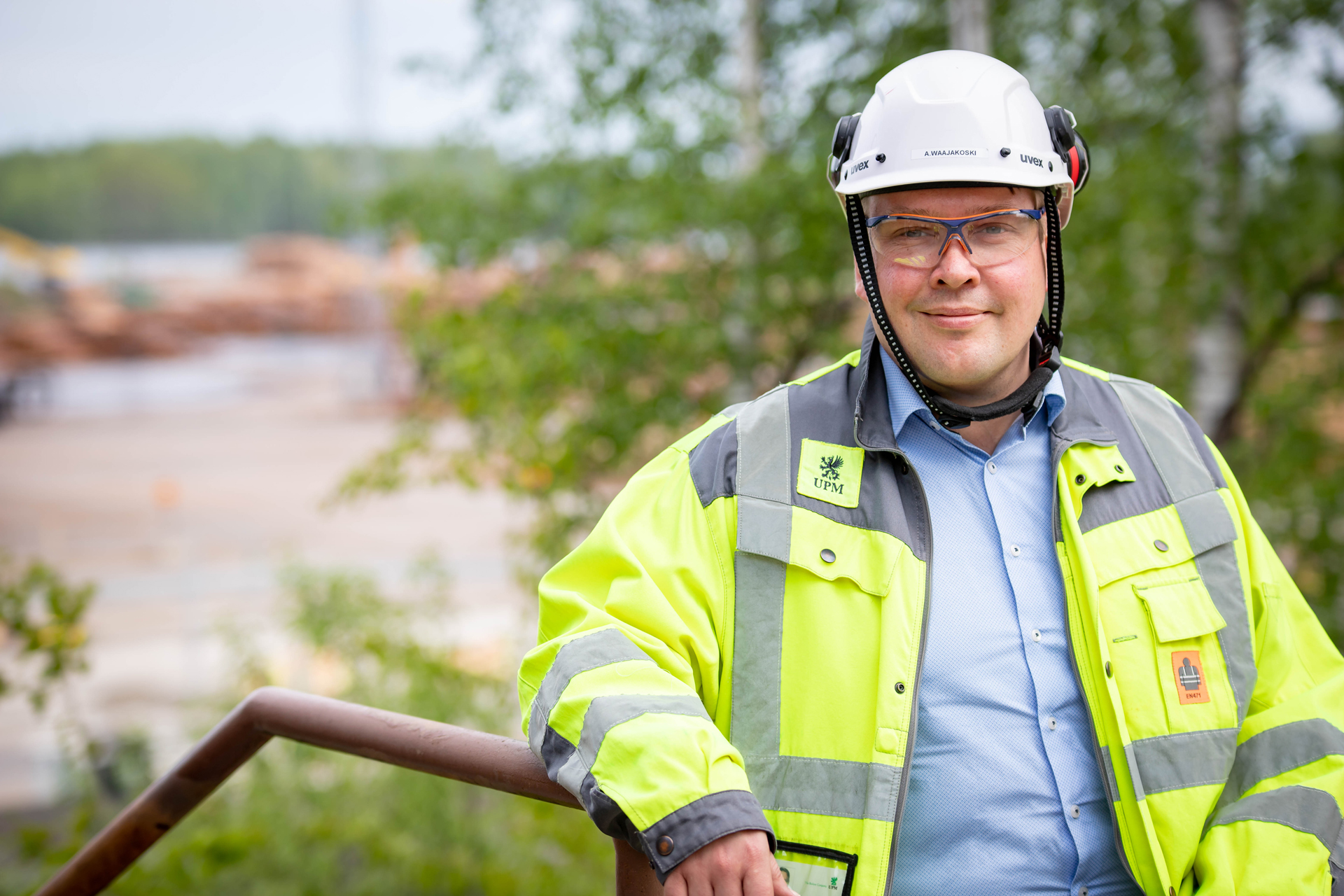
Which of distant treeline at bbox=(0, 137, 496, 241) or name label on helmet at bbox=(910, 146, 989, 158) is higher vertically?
distant treeline at bbox=(0, 137, 496, 241)

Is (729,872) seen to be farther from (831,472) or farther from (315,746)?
(315,746)

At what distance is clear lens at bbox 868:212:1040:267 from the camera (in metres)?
1.64

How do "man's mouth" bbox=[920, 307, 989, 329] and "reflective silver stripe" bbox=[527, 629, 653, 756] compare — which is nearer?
"reflective silver stripe" bbox=[527, 629, 653, 756]

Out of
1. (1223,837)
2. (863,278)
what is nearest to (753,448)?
(863,278)

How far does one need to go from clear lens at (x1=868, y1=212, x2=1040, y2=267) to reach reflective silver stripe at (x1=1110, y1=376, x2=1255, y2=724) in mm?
346

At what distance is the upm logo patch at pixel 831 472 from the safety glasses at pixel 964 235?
0.32 m

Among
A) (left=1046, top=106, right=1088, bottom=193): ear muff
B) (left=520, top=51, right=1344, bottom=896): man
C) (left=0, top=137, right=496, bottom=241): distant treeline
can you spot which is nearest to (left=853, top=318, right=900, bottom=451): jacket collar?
(left=520, top=51, right=1344, bottom=896): man

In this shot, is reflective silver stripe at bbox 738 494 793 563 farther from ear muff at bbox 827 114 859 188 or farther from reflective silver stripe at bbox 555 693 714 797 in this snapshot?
ear muff at bbox 827 114 859 188

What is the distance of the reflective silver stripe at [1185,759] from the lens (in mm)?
1493

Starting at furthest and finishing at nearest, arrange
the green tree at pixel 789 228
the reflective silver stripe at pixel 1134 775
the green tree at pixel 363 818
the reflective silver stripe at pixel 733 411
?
the green tree at pixel 789 228 → the green tree at pixel 363 818 → the reflective silver stripe at pixel 733 411 → the reflective silver stripe at pixel 1134 775

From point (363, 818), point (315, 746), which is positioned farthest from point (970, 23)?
point (363, 818)

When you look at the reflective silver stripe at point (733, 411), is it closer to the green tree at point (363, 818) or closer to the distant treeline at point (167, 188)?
the green tree at point (363, 818)

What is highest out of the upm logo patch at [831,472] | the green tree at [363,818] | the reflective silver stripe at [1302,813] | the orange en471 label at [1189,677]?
the upm logo patch at [831,472]

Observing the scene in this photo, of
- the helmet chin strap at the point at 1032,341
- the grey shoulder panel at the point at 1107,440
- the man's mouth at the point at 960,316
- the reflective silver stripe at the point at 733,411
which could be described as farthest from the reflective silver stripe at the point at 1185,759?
the reflective silver stripe at the point at 733,411
